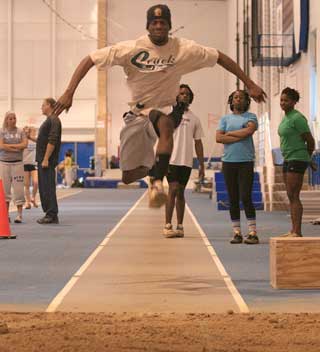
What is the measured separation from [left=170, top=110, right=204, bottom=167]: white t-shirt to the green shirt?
131 cm

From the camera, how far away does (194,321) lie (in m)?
4.95

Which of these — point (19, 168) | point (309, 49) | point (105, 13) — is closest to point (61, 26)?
point (105, 13)

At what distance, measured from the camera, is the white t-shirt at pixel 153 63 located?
22.6 ft

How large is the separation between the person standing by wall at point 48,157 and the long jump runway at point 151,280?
92.3 inches

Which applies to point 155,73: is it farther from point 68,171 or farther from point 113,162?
point 113,162

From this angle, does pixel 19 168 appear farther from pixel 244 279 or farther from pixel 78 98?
pixel 78 98

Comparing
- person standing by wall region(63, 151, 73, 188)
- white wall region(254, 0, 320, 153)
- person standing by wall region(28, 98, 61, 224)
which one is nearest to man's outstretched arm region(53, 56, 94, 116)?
person standing by wall region(28, 98, 61, 224)

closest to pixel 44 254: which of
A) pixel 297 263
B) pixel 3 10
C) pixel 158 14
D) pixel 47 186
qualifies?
pixel 158 14

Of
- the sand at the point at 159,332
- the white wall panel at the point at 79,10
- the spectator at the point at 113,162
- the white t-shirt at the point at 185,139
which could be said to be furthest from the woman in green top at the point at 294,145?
the white wall panel at the point at 79,10

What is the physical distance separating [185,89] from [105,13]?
105 feet

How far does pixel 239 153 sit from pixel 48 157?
3839 millimetres

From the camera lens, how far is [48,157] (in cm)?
1246

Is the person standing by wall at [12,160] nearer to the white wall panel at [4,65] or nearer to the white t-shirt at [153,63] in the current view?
the white t-shirt at [153,63]

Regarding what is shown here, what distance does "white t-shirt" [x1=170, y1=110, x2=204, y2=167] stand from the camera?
10.1 metres
